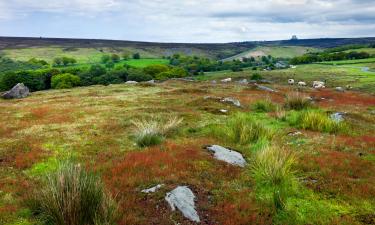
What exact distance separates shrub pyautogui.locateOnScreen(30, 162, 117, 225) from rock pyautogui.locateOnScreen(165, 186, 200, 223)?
79.6 inches

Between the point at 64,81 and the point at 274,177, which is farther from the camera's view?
the point at 64,81

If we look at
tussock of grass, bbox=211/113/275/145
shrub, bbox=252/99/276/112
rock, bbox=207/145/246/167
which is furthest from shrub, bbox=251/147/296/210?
shrub, bbox=252/99/276/112

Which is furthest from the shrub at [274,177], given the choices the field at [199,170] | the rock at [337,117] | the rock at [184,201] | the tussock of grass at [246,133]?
the rock at [337,117]

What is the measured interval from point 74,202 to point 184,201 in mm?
3445

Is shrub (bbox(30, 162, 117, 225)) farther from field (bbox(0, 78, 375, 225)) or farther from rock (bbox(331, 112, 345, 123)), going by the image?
rock (bbox(331, 112, 345, 123))

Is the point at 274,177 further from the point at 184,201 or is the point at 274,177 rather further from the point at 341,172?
the point at 184,201

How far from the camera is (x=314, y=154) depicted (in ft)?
57.6

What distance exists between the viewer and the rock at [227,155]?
1620cm

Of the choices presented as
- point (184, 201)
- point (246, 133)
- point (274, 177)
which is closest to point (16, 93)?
point (246, 133)

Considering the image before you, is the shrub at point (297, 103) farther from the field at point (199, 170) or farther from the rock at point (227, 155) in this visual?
the rock at point (227, 155)

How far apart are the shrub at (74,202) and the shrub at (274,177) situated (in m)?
5.22

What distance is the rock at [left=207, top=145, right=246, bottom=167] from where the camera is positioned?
16202mm

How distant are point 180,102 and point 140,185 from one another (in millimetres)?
27743

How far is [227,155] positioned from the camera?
Answer: 16.9 metres
